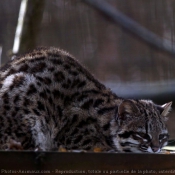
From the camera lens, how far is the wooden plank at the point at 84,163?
139 inches

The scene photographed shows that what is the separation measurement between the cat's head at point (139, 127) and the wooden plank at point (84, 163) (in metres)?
1.12

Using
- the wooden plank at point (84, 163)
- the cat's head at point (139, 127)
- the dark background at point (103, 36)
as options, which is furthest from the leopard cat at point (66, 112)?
the dark background at point (103, 36)

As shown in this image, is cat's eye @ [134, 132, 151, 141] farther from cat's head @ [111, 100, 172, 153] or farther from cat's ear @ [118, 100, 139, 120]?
cat's ear @ [118, 100, 139, 120]

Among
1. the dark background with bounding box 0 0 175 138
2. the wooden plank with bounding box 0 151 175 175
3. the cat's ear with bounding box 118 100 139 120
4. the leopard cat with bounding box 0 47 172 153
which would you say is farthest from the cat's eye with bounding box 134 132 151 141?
the dark background with bounding box 0 0 175 138

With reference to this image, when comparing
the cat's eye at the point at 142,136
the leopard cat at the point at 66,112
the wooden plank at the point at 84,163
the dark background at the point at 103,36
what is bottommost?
the wooden plank at the point at 84,163

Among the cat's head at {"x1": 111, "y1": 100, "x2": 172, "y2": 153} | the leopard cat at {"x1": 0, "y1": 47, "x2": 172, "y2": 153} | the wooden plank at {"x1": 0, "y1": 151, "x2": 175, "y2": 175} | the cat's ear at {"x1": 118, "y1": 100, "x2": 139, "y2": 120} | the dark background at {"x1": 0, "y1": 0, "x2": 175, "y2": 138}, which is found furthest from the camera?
the dark background at {"x1": 0, "y1": 0, "x2": 175, "y2": 138}

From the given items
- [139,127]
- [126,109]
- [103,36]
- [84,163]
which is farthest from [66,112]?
[103,36]

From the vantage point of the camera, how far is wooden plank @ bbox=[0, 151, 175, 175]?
11.6ft

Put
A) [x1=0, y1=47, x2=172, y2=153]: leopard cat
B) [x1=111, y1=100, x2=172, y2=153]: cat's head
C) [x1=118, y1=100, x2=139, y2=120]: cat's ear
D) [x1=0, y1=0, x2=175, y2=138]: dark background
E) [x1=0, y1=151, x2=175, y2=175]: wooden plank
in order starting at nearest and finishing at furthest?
[x1=0, y1=151, x2=175, y2=175]: wooden plank < [x1=0, y1=47, x2=172, y2=153]: leopard cat < [x1=111, y1=100, x2=172, y2=153]: cat's head < [x1=118, y1=100, x2=139, y2=120]: cat's ear < [x1=0, y1=0, x2=175, y2=138]: dark background

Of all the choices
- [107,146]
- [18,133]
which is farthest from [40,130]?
[107,146]

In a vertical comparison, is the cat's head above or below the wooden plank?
above

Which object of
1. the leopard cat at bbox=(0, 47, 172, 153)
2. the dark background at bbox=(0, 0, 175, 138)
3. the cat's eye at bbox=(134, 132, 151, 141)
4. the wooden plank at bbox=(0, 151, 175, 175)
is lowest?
the wooden plank at bbox=(0, 151, 175, 175)

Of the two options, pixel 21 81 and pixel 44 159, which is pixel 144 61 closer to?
pixel 21 81

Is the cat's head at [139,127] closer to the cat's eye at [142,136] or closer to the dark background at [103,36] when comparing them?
the cat's eye at [142,136]
